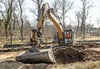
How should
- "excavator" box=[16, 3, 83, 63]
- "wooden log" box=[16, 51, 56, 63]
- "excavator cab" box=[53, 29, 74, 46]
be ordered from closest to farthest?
"wooden log" box=[16, 51, 56, 63], "excavator" box=[16, 3, 83, 63], "excavator cab" box=[53, 29, 74, 46]

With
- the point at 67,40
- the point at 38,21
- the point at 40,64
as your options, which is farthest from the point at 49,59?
the point at 67,40

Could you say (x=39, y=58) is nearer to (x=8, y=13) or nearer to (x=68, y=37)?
(x=68, y=37)

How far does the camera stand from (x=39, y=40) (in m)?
18.4

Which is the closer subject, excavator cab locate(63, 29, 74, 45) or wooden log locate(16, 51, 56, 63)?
wooden log locate(16, 51, 56, 63)

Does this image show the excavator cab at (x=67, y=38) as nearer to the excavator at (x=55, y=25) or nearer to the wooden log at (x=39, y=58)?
the excavator at (x=55, y=25)

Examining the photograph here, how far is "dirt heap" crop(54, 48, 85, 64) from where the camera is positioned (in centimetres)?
1518

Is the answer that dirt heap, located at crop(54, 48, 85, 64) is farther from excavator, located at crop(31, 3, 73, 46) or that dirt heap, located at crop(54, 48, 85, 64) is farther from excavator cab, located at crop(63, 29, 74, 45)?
excavator cab, located at crop(63, 29, 74, 45)

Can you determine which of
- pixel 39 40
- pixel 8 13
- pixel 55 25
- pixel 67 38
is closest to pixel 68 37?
pixel 67 38

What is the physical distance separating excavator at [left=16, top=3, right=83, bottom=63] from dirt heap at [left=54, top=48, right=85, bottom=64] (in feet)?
2.04

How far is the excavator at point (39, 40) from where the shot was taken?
1352 cm

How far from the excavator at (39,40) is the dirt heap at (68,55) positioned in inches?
24.5

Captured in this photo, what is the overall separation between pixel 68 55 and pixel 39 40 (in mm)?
3595

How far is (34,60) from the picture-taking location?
13.9 meters

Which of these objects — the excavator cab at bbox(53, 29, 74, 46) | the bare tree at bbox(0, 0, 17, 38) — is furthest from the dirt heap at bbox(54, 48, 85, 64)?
the bare tree at bbox(0, 0, 17, 38)
